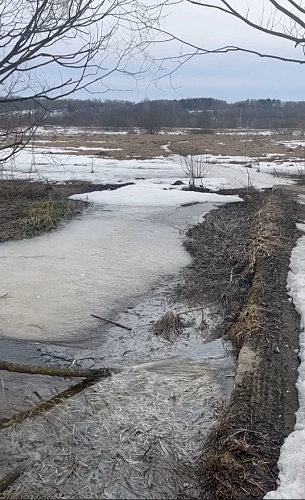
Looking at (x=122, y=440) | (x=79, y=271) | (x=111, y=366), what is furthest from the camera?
(x=79, y=271)

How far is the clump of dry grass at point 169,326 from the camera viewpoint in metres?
5.12

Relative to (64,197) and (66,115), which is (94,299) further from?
(64,197)

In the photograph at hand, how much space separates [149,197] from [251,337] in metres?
8.51

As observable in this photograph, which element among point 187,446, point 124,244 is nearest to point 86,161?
point 124,244

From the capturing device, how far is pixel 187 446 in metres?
3.34

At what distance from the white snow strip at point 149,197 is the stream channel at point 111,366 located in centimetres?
389

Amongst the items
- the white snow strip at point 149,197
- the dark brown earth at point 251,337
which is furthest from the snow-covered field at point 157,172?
the dark brown earth at point 251,337

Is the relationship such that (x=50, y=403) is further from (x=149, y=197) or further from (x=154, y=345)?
(x=149, y=197)

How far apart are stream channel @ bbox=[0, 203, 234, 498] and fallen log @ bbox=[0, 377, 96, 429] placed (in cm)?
8

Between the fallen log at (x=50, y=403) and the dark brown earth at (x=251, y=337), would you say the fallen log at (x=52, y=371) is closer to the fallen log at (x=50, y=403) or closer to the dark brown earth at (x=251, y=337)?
the fallen log at (x=50, y=403)

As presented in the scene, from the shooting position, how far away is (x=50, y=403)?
3.88m

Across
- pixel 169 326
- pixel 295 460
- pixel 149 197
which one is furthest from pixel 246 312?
pixel 149 197

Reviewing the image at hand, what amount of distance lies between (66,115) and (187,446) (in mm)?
2819

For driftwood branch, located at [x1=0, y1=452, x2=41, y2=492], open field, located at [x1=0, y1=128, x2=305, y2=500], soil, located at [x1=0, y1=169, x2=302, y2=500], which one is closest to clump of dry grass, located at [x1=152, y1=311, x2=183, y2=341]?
open field, located at [x1=0, y1=128, x2=305, y2=500]
